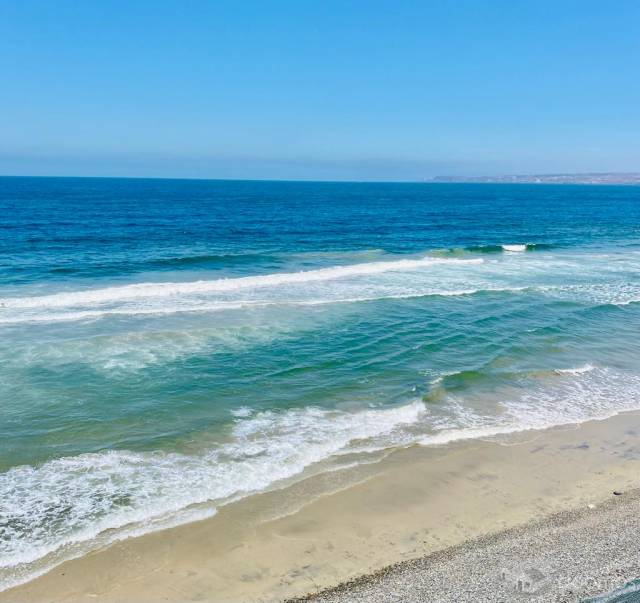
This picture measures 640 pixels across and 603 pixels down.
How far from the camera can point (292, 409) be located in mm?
17219

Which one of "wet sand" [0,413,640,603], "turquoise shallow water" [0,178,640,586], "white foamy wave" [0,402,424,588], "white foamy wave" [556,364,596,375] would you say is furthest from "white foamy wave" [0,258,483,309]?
"wet sand" [0,413,640,603]

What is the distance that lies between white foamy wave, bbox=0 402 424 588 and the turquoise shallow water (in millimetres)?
47

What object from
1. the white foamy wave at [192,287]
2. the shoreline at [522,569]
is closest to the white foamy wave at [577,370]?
the shoreline at [522,569]

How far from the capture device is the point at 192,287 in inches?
1264

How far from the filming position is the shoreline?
962 cm

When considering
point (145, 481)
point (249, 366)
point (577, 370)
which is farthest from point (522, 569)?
point (577, 370)

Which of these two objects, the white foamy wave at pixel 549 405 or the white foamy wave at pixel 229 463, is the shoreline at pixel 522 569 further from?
the white foamy wave at pixel 549 405

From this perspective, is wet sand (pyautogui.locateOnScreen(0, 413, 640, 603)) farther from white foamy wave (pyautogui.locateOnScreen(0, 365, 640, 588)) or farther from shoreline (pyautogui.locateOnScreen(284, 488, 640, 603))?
white foamy wave (pyautogui.locateOnScreen(0, 365, 640, 588))

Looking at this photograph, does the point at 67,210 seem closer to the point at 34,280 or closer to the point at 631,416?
the point at 34,280

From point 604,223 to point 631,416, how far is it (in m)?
66.8

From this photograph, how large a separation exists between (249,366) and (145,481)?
25.5 ft

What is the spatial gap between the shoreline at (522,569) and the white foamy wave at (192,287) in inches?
887

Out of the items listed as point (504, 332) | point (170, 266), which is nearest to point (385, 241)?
point (170, 266)

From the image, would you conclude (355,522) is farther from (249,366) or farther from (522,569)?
(249,366)
